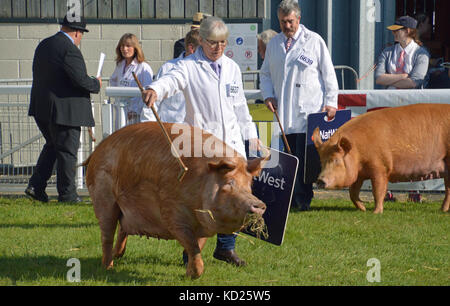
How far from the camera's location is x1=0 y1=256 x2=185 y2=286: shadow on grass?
5023 millimetres

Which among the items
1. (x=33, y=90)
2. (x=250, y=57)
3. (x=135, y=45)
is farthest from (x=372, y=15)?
(x=33, y=90)

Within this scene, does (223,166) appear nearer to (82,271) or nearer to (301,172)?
(82,271)

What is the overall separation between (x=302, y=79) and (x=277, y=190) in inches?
102

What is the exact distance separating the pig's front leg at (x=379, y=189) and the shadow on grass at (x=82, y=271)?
9.79ft

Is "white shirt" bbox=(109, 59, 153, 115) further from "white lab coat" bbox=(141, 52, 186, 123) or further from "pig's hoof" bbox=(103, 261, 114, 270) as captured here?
"pig's hoof" bbox=(103, 261, 114, 270)

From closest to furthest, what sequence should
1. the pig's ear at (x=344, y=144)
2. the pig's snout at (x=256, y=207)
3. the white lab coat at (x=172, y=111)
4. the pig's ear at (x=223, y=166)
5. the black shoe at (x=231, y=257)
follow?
the pig's snout at (x=256, y=207) → the pig's ear at (x=223, y=166) → the black shoe at (x=231, y=257) → the white lab coat at (x=172, y=111) → the pig's ear at (x=344, y=144)

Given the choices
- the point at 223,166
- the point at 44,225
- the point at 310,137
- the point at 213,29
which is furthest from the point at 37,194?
the point at 223,166

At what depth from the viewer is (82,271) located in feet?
17.4

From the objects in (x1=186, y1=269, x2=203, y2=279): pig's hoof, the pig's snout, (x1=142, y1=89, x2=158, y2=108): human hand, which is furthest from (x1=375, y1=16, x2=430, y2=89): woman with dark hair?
the pig's snout

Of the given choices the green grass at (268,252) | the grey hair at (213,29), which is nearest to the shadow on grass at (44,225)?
the green grass at (268,252)

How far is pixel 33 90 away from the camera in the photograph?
28.0 ft

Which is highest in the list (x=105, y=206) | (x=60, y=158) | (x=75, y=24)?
(x=75, y=24)

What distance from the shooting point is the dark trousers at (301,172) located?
8109mm

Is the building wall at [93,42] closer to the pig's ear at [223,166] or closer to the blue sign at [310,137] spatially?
the blue sign at [310,137]
